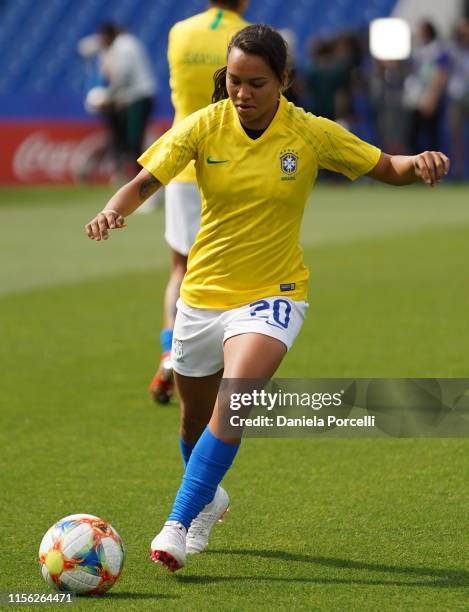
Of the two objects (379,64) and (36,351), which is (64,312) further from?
(379,64)

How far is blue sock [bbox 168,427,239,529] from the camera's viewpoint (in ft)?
15.3

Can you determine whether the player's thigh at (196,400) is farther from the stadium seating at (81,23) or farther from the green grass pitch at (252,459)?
the stadium seating at (81,23)

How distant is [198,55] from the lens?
7.84 m

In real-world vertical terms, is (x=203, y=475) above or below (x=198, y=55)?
below

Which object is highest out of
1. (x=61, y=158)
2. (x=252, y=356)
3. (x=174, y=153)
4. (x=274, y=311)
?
(x=174, y=153)

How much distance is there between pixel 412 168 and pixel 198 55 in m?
3.22

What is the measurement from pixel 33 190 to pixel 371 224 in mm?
6888

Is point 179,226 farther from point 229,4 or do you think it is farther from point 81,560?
point 81,560

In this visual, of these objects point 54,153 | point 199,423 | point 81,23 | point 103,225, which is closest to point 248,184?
point 103,225

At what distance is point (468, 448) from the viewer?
656 cm

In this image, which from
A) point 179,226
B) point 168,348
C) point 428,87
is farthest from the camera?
point 428,87

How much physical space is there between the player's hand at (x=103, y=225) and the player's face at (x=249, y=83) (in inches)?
23.5

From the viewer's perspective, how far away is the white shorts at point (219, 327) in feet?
15.7

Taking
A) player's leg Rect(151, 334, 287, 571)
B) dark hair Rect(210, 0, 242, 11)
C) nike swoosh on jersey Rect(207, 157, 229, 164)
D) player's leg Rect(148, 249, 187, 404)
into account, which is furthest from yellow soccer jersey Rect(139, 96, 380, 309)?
dark hair Rect(210, 0, 242, 11)
